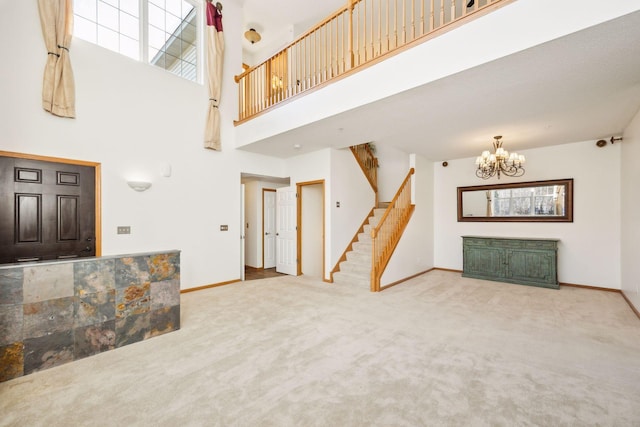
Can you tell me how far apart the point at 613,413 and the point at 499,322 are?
1638 mm

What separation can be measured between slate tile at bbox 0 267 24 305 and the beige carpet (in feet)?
2.20

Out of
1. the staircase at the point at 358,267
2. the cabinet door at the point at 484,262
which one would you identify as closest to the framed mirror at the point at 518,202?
the cabinet door at the point at 484,262

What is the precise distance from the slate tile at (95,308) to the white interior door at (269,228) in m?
4.47

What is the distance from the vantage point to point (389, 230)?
18.2ft

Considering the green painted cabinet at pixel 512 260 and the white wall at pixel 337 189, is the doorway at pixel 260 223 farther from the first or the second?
the green painted cabinet at pixel 512 260

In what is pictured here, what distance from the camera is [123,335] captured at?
2844 mm

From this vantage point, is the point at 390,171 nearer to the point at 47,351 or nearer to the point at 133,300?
the point at 133,300

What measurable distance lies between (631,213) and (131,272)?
6.77 meters

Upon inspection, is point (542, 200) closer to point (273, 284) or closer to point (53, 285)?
point (273, 284)

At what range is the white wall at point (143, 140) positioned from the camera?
11.2ft

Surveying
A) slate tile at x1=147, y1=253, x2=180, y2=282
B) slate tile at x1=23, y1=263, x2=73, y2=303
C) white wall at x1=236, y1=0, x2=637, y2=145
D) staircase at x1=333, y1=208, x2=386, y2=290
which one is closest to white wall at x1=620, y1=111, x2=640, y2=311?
white wall at x1=236, y1=0, x2=637, y2=145

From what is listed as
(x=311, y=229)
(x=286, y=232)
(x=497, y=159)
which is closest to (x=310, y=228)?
(x=311, y=229)

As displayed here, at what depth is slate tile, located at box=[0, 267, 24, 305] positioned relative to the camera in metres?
2.23

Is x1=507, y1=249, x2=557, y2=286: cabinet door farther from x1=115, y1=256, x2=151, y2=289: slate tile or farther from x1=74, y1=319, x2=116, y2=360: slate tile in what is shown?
x1=74, y1=319, x2=116, y2=360: slate tile
